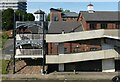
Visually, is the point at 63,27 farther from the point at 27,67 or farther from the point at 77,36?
the point at 27,67

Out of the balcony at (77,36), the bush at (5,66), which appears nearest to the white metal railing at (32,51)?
the balcony at (77,36)

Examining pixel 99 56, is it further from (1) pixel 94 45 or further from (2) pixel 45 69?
(2) pixel 45 69

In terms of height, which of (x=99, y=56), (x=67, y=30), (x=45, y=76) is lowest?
(x=45, y=76)

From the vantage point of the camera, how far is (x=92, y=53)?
2783 centimetres

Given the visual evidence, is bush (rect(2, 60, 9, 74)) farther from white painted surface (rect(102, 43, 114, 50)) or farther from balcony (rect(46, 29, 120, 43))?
white painted surface (rect(102, 43, 114, 50))

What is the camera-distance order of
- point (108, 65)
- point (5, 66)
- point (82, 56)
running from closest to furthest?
1. point (82, 56)
2. point (108, 65)
3. point (5, 66)

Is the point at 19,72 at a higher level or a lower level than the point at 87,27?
lower

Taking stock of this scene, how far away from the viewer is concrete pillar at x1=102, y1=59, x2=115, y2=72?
92.7 ft

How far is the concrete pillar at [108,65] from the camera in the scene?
28.2 m

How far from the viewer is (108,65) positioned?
28.4 meters

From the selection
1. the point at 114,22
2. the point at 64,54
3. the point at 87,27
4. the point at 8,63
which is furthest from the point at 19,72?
the point at 114,22

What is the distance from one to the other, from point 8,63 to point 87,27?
1215cm

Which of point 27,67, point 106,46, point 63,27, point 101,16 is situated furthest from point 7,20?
point 106,46

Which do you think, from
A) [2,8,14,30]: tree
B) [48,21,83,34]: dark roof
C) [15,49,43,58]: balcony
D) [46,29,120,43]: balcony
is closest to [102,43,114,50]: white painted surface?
[46,29,120,43]: balcony
